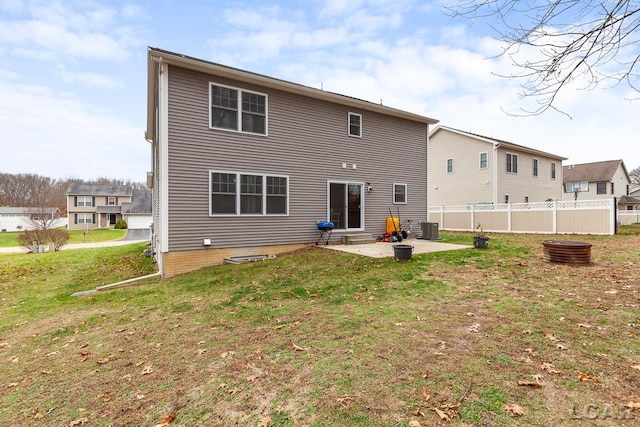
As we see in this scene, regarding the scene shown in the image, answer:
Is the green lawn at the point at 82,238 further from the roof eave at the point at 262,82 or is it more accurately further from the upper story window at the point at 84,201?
the roof eave at the point at 262,82

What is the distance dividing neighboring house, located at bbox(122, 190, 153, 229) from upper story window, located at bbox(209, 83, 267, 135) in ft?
94.4

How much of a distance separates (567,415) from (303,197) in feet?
29.6

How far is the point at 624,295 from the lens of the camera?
193 inches

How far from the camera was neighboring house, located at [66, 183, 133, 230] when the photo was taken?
43.0 metres

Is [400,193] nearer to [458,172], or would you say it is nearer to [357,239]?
[357,239]

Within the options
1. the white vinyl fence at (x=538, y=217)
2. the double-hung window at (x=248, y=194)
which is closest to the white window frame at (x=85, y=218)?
the double-hung window at (x=248, y=194)

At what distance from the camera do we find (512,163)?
20.5m

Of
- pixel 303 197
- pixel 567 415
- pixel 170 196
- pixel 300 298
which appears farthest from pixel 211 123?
pixel 567 415

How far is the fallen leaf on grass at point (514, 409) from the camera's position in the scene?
229 cm

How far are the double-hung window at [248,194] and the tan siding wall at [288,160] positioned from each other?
0.19 meters

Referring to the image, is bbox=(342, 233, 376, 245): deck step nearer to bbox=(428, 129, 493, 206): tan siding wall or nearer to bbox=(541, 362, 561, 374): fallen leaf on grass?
bbox=(541, 362, 561, 374): fallen leaf on grass

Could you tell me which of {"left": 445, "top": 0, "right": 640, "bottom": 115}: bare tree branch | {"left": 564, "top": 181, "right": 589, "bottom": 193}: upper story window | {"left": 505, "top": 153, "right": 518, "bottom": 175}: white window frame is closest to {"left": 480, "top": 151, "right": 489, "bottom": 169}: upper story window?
{"left": 505, "top": 153, "right": 518, "bottom": 175}: white window frame

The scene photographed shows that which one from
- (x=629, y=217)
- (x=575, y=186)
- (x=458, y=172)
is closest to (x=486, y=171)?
(x=458, y=172)

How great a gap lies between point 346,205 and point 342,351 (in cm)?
847
